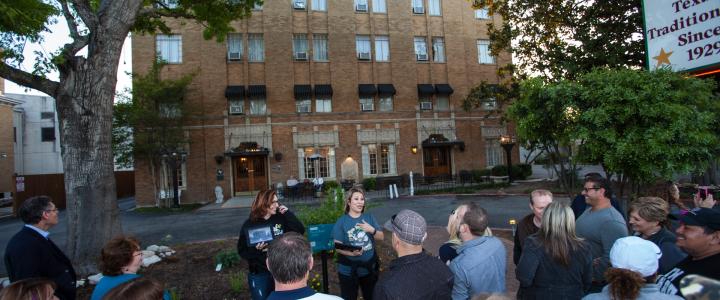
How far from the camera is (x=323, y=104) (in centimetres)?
2472

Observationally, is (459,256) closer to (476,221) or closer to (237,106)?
(476,221)

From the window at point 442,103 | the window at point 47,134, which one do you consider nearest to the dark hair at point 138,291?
the window at point 442,103

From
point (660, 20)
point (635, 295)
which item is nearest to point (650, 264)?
point (635, 295)

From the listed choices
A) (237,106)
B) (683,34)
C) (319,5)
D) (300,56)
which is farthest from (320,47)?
(683,34)

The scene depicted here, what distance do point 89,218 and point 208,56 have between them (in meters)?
18.2

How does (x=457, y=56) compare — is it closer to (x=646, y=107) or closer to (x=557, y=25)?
(x=557, y=25)

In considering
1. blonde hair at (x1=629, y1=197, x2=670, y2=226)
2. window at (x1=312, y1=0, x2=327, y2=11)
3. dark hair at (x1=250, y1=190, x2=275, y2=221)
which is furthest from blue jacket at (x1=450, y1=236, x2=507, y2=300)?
window at (x1=312, y1=0, x2=327, y2=11)

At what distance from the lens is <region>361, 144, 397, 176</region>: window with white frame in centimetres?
2512

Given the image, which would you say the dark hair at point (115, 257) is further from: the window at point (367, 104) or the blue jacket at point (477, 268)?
the window at point (367, 104)

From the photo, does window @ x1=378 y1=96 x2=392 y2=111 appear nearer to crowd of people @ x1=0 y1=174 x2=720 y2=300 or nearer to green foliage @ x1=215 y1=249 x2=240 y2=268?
green foliage @ x1=215 y1=249 x2=240 y2=268

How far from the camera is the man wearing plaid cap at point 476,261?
3016 millimetres

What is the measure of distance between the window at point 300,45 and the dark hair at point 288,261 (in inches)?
912

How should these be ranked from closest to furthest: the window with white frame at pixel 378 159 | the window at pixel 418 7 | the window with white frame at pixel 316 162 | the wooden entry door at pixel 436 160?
the window with white frame at pixel 316 162 < the window with white frame at pixel 378 159 < the wooden entry door at pixel 436 160 < the window at pixel 418 7

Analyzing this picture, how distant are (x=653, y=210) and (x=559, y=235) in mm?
1355
